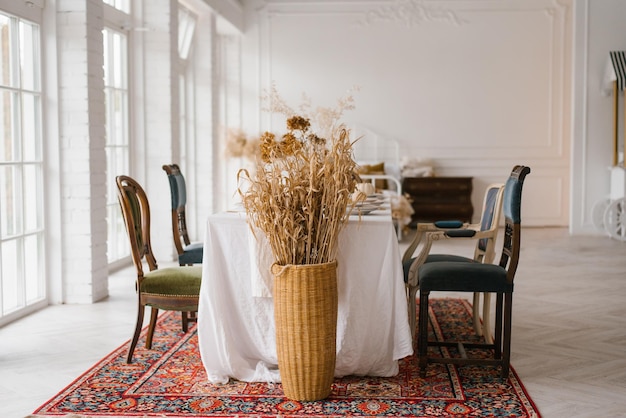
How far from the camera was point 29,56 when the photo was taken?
5.09 meters

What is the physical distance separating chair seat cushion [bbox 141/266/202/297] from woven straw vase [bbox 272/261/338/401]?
699 mm

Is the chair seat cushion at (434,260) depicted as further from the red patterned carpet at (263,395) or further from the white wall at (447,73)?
the white wall at (447,73)

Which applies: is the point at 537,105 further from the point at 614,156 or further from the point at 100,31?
the point at 100,31

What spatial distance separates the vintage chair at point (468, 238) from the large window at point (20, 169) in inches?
97.2

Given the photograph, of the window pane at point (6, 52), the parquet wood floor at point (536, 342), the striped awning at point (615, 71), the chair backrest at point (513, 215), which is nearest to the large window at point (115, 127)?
the parquet wood floor at point (536, 342)

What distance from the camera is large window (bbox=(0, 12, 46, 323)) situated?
4.77 metres

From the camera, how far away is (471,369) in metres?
3.86

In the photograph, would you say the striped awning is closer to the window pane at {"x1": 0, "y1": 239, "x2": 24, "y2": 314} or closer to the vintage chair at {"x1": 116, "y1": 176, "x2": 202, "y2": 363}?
the vintage chair at {"x1": 116, "y1": 176, "x2": 202, "y2": 363}

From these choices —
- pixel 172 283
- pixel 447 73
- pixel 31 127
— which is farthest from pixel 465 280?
pixel 447 73

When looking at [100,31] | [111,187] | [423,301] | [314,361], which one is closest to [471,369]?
[423,301]

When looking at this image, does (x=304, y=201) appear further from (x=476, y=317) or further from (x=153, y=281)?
(x=476, y=317)

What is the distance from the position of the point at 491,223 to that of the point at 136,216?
6.18 feet

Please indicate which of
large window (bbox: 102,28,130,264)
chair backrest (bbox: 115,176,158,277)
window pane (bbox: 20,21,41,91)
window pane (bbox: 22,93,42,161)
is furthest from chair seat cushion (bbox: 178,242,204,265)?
large window (bbox: 102,28,130,264)

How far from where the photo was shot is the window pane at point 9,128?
473 centimetres
